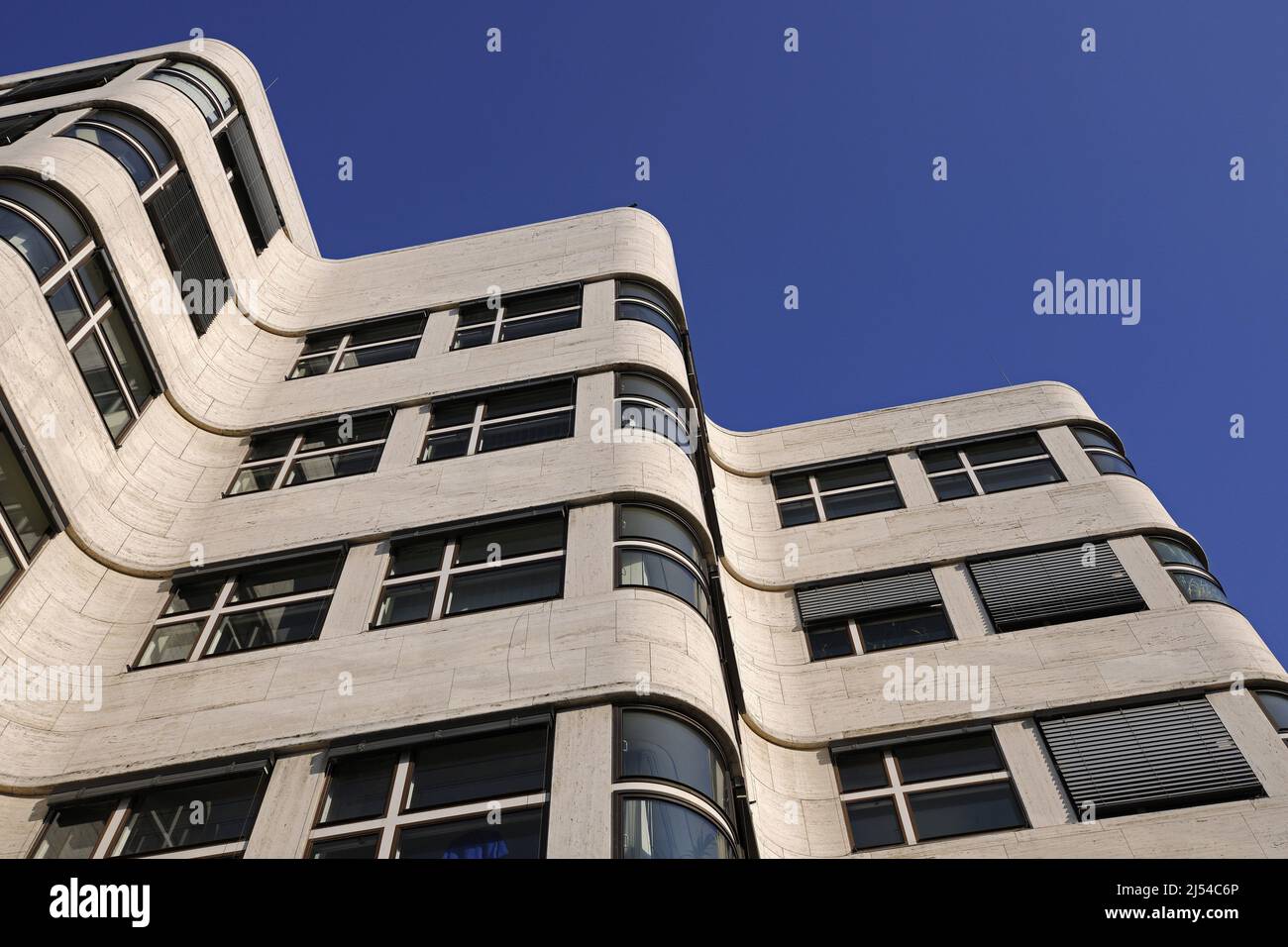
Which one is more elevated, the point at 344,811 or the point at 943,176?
the point at 943,176

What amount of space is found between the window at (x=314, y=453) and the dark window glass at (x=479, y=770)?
23.8ft

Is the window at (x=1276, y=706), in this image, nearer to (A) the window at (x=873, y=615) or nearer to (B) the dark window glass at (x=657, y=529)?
(A) the window at (x=873, y=615)

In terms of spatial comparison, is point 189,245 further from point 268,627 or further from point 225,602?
point 268,627

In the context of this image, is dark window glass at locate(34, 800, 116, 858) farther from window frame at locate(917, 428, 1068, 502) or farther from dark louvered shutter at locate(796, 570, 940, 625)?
window frame at locate(917, 428, 1068, 502)

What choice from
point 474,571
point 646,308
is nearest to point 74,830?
point 474,571

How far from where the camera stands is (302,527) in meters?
17.1

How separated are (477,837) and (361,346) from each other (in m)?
13.9

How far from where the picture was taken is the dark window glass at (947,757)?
54.1 feet

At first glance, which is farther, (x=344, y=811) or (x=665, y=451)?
(x=665, y=451)

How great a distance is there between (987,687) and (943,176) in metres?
10.7

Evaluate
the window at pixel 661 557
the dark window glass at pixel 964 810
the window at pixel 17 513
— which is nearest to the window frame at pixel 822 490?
the window at pixel 661 557
